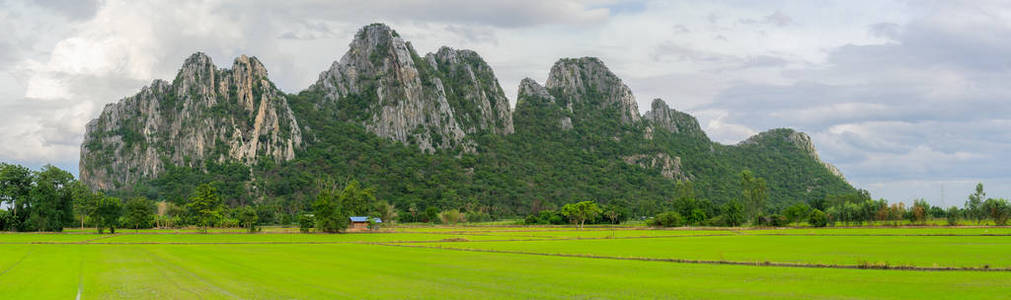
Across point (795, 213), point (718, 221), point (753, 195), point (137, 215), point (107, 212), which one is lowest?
point (718, 221)

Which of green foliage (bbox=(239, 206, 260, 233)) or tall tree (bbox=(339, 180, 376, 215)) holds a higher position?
tall tree (bbox=(339, 180, 376, 215))

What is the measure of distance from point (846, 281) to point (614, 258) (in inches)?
684

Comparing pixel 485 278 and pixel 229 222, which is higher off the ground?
pixel 485 278

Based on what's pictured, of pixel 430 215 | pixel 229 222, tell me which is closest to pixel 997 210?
pixel 430 215

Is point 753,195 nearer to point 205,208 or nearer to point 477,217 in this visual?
point 477,217

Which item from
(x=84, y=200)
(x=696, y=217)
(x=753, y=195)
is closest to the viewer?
(x=84, y=200)

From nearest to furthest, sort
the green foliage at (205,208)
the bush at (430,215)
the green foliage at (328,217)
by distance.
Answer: the green foliage at (205,208), the green foliage at (328,217), the bush at (430,215)

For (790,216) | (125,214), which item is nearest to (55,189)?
(125,214)

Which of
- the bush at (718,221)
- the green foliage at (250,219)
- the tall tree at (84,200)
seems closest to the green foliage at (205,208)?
the green foliage at (250,219)

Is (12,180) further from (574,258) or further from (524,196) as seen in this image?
(524,196)

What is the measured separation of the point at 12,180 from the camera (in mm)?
101000

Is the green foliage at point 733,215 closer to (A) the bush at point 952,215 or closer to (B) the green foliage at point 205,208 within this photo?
(A) the bush at point 952,215

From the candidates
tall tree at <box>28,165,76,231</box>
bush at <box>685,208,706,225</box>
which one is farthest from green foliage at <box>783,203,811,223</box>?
tall tree at <box>28,165,76,231</box>

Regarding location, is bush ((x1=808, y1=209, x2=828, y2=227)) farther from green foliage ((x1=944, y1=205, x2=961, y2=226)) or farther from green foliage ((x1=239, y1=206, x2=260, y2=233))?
green foliage ((x1=239, y1=206, x2=260, y2=233))
